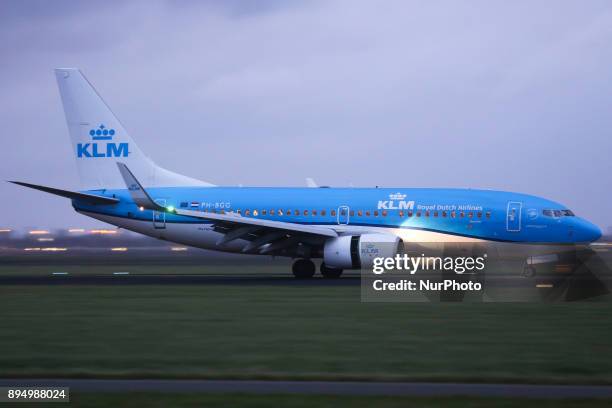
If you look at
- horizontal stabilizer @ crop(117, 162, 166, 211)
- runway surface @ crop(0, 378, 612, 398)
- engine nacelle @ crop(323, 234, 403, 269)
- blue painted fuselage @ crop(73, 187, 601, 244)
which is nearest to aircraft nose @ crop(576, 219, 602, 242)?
blue painted fuselage @ crop(73, 187, 601, 244)

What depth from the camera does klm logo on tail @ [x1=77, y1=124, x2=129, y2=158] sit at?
43.2 m

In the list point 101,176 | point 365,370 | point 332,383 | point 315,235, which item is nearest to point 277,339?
point 365,370

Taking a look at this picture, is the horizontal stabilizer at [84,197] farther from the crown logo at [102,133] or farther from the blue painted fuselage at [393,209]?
the crown logo at [102,133]

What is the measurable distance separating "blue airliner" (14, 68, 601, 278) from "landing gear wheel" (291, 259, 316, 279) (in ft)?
0.14

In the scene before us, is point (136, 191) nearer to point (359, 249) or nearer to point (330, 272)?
point (330, 272)

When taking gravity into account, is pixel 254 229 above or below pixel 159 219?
below

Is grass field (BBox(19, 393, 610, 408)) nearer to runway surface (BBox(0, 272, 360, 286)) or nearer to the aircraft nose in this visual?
runway surface (BBox(0, 272, 360, 286))

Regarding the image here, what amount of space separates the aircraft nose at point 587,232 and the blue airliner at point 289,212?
40 mm

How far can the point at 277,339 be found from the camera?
1758cm

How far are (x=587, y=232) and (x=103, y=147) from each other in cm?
2235

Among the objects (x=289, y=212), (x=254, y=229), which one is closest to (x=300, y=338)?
(x=254, y=229)

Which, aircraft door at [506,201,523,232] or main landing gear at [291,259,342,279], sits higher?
aircraft door at [506,201,523,232]

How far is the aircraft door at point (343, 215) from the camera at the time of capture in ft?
126

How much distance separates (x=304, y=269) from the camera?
38.7 m
